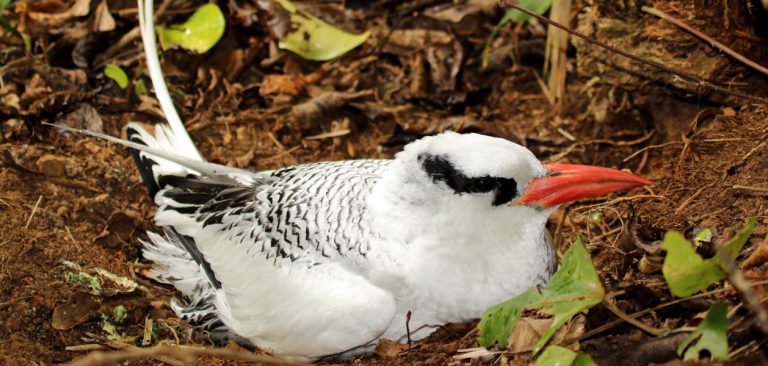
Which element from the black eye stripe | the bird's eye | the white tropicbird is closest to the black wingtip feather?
the white tropicbird

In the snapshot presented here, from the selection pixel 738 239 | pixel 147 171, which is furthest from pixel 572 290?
pixel 147 171

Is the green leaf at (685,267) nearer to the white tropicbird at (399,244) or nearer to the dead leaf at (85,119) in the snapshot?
the white tropicbird at (399,244)

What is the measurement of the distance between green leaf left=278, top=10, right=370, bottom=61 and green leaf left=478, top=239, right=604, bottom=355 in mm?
3309

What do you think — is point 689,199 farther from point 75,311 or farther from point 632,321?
point 75,311

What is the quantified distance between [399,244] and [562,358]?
101 cm

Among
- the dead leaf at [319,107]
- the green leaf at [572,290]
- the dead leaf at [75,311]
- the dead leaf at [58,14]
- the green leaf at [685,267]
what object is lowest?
the dead leaf at [75,311]

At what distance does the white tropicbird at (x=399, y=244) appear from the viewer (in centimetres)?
314

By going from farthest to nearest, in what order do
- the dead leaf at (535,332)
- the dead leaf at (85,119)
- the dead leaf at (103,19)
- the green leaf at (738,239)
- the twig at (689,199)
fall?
the dead leaf at (103,19)
the dead leaf at (85,119)
the twig at (689,199)
the dead leaf at (535,332)
the green leaf at (738,239)

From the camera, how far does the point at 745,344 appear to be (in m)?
2.31

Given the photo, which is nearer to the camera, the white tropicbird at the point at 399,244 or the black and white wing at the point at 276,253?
the white tropicbird at the point at 399,244

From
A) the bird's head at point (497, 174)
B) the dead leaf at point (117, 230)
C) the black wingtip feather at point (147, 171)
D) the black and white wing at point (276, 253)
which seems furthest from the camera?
the dead leaf at point (117, 230)

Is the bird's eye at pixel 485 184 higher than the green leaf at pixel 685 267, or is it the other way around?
the green leaf at pixel 685 267

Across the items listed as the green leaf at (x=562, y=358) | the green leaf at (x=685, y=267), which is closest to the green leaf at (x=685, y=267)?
the green leaf at (x=685, y=267)

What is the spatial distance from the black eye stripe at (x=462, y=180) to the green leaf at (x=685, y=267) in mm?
968
